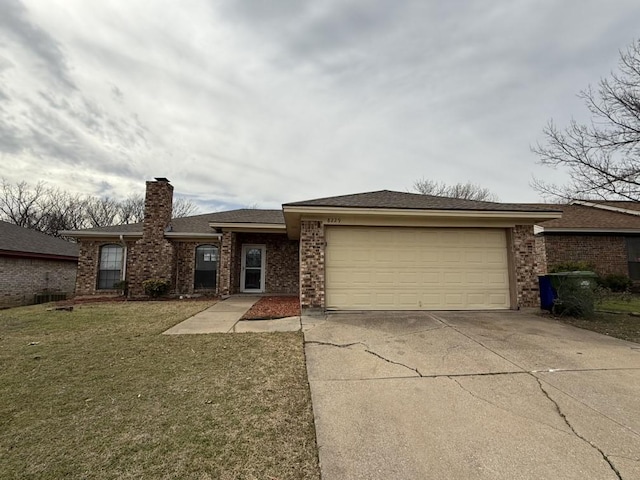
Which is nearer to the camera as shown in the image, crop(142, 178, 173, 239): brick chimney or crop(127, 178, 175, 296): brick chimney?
crop(127, 178, 175, 296): brick chimney

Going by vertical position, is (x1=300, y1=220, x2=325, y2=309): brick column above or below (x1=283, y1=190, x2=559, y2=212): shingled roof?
below

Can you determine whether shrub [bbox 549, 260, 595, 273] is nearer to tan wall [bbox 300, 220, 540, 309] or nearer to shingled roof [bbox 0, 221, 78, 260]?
tan wall [bbox 300, 220, 540, 309]

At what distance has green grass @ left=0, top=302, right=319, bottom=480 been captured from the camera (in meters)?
2.11

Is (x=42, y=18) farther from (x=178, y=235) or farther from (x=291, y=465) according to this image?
(x=291, y=465)

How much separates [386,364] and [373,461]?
200cm

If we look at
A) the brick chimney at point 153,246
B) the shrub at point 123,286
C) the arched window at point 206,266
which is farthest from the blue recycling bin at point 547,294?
the shrub at point 123,286

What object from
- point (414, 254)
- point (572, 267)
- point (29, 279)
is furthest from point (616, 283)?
point (29, 279)

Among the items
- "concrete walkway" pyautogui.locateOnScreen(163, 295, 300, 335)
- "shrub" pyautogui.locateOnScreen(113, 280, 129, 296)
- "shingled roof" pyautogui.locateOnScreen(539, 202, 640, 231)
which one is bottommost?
"concrete walkway" pyautogui.locateOnScreen(163, 295, 300, 335)

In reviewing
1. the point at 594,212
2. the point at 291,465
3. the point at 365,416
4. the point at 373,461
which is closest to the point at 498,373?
the point at 365,416

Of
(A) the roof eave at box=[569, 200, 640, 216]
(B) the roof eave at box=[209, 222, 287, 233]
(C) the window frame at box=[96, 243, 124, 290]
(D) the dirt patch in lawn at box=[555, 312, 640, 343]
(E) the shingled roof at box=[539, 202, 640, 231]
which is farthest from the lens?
(A) the roof eave at box=[569, 200, 640, 216]

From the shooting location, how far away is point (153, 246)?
39.6 feet

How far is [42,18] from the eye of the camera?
5.87 m

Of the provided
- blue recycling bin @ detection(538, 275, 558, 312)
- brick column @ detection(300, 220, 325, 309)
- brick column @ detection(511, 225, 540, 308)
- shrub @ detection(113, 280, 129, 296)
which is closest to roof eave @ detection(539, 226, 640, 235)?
brick column @ detection(511, 225, 540, 308)

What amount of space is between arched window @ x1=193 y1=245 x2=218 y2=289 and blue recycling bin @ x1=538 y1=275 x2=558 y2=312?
11331mm
